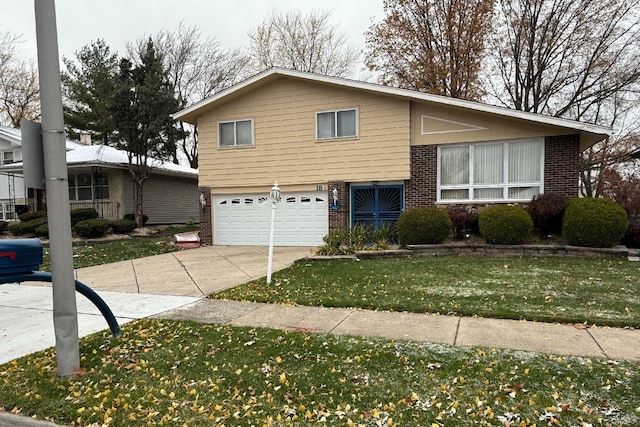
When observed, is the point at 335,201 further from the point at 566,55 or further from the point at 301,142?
the point at 566,55

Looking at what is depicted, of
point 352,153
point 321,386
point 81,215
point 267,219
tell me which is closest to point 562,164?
point 352,153

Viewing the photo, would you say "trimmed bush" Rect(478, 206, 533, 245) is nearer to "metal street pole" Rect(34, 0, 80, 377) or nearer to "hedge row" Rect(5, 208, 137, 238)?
"metal street pole" Rect(34, 0, 80, 377)

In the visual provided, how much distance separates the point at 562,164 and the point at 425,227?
4.59m

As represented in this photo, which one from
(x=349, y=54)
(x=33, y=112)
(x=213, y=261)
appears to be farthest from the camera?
(x=33, y=112)

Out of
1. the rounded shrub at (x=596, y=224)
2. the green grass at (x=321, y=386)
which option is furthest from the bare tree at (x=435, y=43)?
the green grass at (x=321, y=386)

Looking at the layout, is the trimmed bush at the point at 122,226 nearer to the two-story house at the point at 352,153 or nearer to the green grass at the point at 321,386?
the two-story house at the point at 352,153

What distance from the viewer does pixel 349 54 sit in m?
27.9

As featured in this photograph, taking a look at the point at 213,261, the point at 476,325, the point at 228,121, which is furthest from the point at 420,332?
the point at 228,121

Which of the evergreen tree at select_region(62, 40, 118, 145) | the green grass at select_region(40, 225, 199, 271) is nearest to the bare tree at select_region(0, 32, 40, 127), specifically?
the evergreen tree at select_region(62, 40, 118, 145)

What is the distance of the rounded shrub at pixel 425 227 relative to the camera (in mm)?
11164

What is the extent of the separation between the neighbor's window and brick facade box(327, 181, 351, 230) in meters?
13.6

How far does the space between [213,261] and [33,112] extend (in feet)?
95.7

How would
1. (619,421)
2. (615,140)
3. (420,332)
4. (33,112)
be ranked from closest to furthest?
(619,421)
(420,332)
(615,140)
(33,112)

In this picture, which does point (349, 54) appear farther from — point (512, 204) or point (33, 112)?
point (33, 112)
